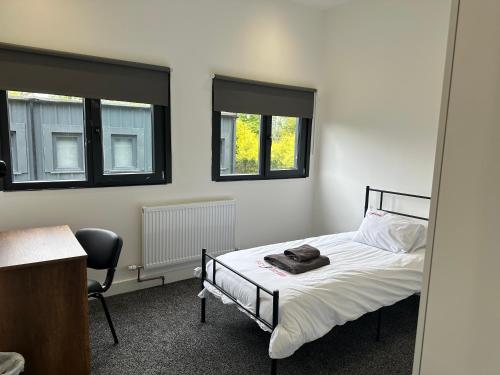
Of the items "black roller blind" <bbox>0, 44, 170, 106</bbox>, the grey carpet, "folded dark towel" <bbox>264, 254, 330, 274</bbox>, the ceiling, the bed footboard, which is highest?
the ceiling

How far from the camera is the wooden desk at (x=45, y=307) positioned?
1849 mm

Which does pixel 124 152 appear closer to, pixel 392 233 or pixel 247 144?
pixel 247 144

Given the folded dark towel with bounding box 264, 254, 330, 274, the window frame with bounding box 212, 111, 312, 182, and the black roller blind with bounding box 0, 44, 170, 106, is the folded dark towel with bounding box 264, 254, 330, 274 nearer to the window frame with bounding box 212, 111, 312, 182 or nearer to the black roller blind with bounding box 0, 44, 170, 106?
the window frame with bounding box 212, 111, 312, 182

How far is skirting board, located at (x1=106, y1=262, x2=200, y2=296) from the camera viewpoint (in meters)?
3.21

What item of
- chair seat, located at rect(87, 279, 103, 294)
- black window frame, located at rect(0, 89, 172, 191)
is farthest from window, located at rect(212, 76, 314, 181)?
chair seat, located at rect(87, 279, 103, 294)

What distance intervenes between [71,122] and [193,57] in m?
1.25

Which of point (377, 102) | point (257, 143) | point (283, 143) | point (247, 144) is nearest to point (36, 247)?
point (247, 144)

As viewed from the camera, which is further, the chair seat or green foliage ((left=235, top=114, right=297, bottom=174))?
green foliage ((left=235, top=114, right=297, bottom=174))

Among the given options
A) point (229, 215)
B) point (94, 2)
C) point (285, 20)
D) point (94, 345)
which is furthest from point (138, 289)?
point (285, 20)

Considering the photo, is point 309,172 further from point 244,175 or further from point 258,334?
point 258,334

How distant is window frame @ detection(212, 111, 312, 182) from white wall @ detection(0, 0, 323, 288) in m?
0.07

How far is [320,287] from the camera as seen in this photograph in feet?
7.39

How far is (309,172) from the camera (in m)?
4.38

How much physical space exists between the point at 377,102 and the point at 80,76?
2.82 metres
